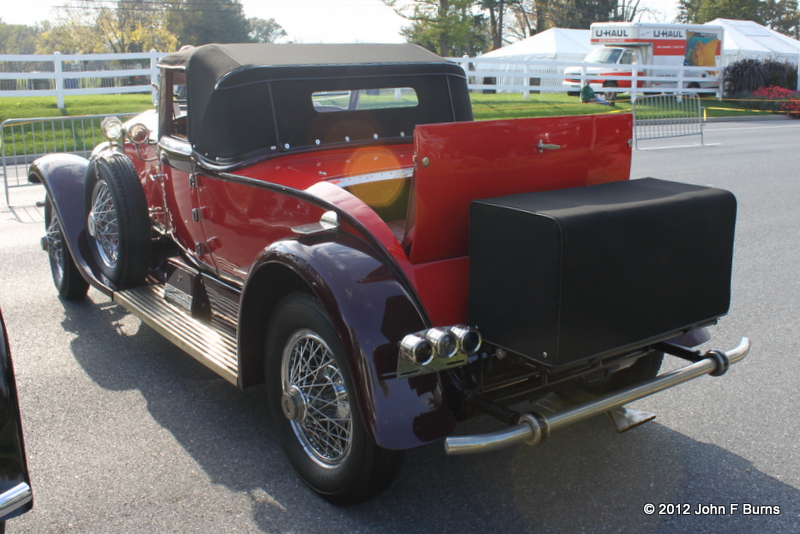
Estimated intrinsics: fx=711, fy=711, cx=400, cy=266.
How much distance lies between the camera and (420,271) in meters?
2.88

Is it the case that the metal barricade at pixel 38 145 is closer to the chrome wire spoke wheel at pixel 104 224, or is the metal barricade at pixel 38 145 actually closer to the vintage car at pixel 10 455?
the chrome wire spoke wheel at pixel 104 224

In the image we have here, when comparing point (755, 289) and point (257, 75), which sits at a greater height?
point (257, 75)

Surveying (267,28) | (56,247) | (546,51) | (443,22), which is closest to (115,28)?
(443,22)

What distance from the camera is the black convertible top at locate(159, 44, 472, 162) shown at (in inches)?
154

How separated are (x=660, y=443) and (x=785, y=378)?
4.00 ft

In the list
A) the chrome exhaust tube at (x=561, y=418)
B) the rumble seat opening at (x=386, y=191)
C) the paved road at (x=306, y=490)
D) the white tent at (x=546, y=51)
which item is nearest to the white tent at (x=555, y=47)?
the white tent at (x=546, y=51)

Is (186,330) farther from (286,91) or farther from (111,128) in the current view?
(111,128)

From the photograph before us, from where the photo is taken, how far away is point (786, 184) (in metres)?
10.9

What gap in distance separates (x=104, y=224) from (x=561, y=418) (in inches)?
137

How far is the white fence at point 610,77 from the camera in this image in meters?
23.6

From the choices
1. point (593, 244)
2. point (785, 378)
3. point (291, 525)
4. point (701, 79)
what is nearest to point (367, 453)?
point (291, 525)

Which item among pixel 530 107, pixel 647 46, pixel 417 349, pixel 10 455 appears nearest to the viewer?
pixel 10 455

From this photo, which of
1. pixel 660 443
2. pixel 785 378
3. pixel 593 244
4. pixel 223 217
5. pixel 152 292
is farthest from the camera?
pixel 152 292

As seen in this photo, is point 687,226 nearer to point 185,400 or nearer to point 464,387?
point 464,387
